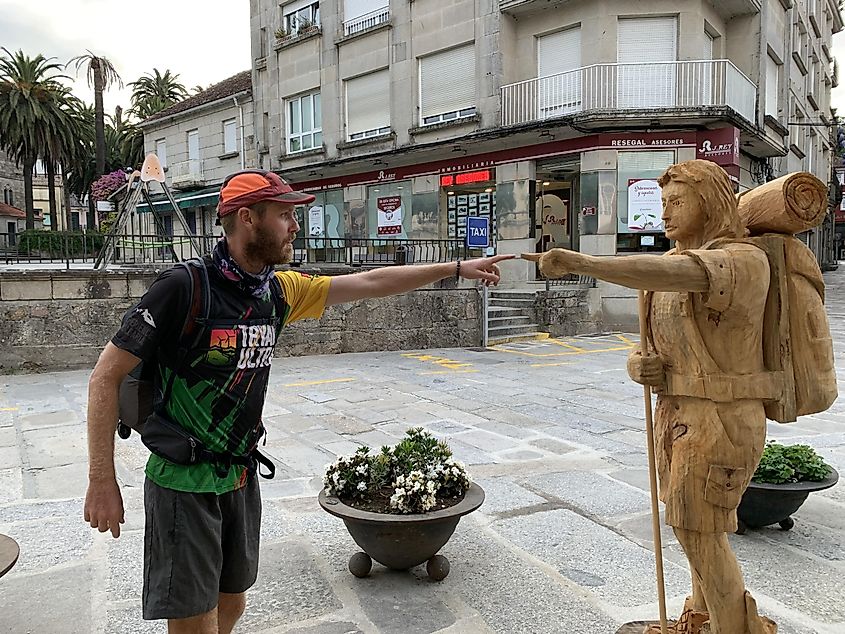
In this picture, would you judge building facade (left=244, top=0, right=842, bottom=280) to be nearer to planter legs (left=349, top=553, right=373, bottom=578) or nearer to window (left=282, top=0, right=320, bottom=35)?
window (left=282, top=0, right=320, bottom=35)

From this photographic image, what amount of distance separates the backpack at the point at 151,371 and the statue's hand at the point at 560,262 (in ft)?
3.67

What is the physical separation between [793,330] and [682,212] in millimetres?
579

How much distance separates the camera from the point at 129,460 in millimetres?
5766

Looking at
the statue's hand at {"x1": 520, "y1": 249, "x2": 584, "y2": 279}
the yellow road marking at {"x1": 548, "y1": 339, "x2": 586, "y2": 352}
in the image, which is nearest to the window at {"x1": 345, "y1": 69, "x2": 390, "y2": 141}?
the yellow road marking at {"x1": 548, "y1": 339, "x2": 586, "y2": 352}

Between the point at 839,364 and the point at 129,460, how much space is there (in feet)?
36.2

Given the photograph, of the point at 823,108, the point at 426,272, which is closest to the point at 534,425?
the point at 426,272

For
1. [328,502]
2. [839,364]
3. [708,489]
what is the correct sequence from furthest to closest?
[839,364]
[328,502]
[708,489]

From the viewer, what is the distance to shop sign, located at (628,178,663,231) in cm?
1524

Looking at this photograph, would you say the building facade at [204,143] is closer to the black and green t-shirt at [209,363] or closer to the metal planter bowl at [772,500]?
the metal planter bowl at [772,500]

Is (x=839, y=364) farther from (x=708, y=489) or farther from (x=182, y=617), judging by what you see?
(x=182, y=617)

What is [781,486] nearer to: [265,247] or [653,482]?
[653,482]

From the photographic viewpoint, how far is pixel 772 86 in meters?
19.4

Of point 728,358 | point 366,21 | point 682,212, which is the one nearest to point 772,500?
point 728,358

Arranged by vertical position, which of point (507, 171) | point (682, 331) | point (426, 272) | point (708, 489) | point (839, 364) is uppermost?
point (507, 171)
